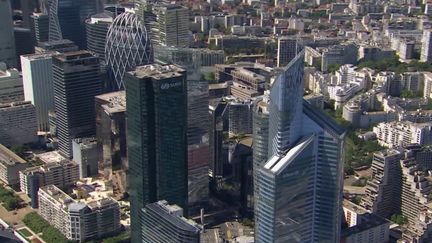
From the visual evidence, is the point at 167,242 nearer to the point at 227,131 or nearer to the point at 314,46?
the point at 227,131

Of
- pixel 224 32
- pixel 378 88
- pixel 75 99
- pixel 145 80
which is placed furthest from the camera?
pixel 224 32

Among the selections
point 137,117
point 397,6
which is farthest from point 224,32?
point 137,117

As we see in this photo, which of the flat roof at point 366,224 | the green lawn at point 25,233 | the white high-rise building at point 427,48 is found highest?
the white high-rise building at point 427,48

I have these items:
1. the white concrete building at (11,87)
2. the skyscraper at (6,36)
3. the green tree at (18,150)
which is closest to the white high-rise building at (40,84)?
the white concrete building at (11,87)

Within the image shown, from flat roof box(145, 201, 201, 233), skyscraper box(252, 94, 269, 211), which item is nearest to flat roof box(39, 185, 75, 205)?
flat roof box(145, 201, 201, 233)

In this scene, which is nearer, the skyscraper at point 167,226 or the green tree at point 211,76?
the skyscraper at point 167,226

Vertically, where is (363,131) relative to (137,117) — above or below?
below

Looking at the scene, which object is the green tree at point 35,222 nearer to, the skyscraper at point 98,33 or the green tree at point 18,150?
the green tree at point 18,150
